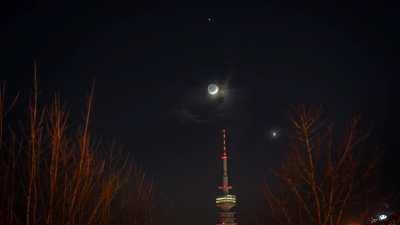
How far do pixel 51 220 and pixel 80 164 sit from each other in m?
0.81

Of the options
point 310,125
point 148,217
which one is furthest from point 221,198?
point 310,125

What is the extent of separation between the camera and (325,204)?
26.9 ft

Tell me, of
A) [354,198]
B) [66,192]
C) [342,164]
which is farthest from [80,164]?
[354,198]

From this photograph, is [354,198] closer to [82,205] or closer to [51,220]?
[82,205]

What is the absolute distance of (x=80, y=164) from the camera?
18.8 ft

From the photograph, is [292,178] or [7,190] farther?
[292,178]

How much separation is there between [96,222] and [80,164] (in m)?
1.55

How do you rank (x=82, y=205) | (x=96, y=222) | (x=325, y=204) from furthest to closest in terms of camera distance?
(x=325, y=204)
(x=96, y=222)
(x=82, y=205)

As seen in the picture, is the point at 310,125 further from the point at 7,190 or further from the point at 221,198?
the point at 221,198

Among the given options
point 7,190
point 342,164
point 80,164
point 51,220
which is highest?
point 342,164

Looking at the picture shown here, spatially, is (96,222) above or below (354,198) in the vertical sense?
below

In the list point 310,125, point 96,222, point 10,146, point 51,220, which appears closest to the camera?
point 51,220

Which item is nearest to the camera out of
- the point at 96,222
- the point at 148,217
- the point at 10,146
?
the point at 10,146

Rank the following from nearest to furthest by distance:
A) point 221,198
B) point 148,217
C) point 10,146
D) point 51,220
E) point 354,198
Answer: point 51,220 < point 10,146 < point 354,198 < point 148,217 < point 221,198
